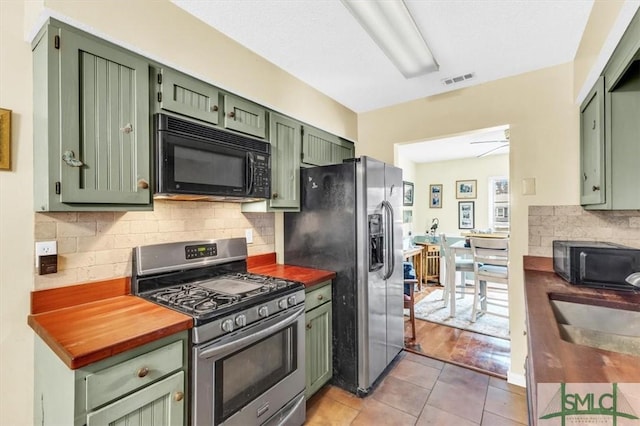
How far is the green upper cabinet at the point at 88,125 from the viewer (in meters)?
1.27

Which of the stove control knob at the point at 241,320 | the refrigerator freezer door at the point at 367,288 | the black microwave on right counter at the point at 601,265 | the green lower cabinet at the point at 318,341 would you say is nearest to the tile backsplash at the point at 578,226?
the black microwave on right counter at the point at 601,265

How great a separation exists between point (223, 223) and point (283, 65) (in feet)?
4.32

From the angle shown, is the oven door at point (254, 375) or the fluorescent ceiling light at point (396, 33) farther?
the fluorescent ceiling light at point (396, 33)

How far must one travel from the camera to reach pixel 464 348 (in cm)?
300

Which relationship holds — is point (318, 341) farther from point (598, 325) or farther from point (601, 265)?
point (601, 265)

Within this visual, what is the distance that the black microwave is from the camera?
62.4 inches

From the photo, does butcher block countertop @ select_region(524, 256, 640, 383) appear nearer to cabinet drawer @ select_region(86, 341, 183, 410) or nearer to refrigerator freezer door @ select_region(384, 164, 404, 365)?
refrigerator freezer door @ select_region(384, 164, 404, 365)

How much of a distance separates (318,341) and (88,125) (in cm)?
191

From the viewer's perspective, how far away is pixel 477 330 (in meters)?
3.42

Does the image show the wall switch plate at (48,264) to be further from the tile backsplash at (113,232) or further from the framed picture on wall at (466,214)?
the framed picture on wall at (466,214)

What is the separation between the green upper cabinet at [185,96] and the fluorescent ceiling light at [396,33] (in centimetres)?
94

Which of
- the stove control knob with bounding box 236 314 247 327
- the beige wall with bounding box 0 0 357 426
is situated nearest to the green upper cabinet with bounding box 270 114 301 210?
the beige wall with bounding box 0 0 357 426

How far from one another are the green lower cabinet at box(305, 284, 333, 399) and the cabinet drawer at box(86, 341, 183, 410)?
993 mm

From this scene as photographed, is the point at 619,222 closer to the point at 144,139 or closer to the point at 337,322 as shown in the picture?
the point at 337,322
